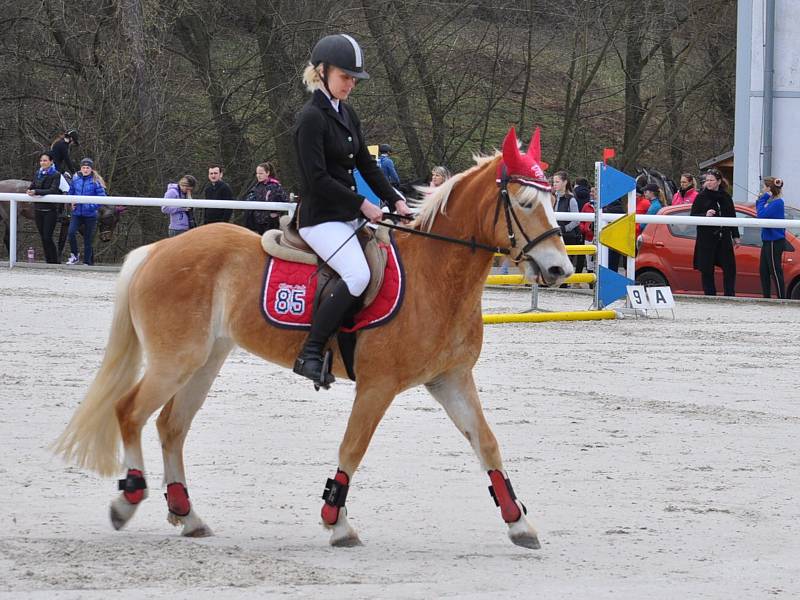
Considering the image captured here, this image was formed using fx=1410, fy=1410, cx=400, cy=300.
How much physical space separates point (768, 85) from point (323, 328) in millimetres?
22748

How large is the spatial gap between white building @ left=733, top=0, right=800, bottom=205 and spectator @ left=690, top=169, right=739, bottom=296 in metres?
7.65

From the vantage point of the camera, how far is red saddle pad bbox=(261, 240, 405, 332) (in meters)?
7.10

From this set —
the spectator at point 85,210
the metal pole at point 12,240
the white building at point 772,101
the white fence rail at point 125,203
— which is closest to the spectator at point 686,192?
the white building at point 772,101

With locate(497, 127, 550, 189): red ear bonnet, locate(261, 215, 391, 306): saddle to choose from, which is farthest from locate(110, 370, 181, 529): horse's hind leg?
locate(497, 127, 550, 189): red ear bonnet

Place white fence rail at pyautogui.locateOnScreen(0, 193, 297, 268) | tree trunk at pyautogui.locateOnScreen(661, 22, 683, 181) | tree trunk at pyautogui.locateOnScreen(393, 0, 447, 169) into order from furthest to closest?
1. tree trunk at pyautogui.locateOnScreen(661, 22, 683, 181)
2. tree trunk at pyautogui.locateOnScreen(393, 0, 447, 169)
3. white fence rail at pyautogui.locateOnScreen(0, 193, 297, 268)

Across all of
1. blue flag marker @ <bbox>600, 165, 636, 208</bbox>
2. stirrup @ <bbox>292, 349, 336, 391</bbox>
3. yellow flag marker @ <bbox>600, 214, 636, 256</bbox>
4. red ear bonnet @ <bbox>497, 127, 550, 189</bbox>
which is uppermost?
blue flag marker @ <bbox>600, 165, 636, 208</bbox>

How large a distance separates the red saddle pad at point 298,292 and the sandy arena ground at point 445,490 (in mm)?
1070

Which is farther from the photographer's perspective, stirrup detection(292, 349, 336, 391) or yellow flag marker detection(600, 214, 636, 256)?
yellow flag marker detection(600, 214, 636, 256)

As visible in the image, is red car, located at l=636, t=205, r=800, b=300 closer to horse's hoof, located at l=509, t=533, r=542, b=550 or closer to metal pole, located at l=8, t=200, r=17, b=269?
metal pole, located at l=8, t=200, r=17, b=269

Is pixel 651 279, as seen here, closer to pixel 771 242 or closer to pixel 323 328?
pixel 771 242

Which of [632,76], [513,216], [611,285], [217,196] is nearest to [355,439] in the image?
[513,216]

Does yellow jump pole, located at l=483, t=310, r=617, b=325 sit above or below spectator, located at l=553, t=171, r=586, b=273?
below

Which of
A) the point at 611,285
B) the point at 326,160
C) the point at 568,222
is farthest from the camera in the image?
the point at 568,222

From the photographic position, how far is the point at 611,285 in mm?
17797
